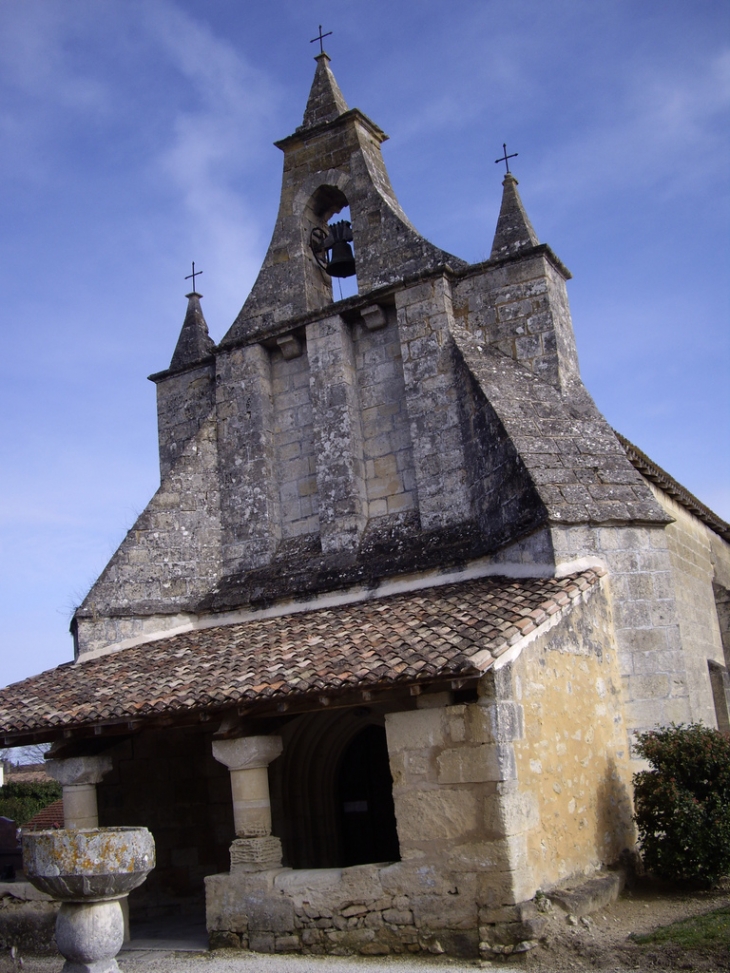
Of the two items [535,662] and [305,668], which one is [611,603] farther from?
[305,668]

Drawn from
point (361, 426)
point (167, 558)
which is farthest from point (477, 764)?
point (167, 558)

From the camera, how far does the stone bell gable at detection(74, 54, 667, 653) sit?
381 inches

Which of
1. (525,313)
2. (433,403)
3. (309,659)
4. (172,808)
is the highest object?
(525,313)

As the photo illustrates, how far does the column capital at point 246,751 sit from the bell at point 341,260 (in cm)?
648

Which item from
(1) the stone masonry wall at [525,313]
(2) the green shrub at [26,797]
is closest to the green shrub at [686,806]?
(1) the stone masonry wall at [525,313]

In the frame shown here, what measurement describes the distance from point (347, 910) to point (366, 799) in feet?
Answer: 10.5

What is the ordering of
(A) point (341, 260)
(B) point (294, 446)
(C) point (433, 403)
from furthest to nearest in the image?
(A) point (341, 260) → (B) point (294, 446) → (C) point (433, 403)

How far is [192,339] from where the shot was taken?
532 inches

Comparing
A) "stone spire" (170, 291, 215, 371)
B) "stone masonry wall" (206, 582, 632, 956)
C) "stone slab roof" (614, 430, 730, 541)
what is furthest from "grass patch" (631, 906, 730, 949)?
"stone spire" (170, 291, 215, 371)

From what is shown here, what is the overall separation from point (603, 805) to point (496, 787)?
5.39 feet

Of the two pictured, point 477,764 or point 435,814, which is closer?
point 477,764

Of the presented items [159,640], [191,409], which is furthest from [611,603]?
[191,409]

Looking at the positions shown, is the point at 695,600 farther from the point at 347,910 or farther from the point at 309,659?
the point at 347,910

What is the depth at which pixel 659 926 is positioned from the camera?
6.89 meters
